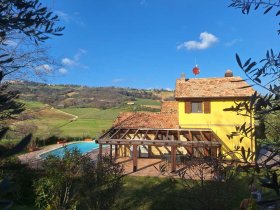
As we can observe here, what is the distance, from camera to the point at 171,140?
20.5 meters

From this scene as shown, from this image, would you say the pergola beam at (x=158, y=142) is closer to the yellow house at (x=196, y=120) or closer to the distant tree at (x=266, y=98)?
the yellow house at (x=196, y=120)

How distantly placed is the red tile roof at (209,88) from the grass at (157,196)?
916cm

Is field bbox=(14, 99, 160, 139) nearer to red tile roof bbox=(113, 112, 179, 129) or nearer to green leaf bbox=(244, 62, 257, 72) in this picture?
red tile roof bbox=(113, 112, 179, 129)

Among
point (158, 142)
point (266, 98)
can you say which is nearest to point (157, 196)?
point (158, 142)

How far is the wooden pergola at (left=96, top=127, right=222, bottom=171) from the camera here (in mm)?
19766

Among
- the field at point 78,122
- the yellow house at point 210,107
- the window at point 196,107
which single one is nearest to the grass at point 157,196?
the yellow house at point 210,107

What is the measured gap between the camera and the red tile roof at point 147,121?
86.9 ft

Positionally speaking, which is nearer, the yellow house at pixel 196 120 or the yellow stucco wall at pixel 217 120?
the yellow house at pixel 196 120

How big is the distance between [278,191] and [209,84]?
25559mm

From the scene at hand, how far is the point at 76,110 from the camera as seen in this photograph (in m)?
70.7

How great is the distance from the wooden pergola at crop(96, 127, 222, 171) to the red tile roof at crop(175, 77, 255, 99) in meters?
3.20

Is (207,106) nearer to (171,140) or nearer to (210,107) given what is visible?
(210,107)

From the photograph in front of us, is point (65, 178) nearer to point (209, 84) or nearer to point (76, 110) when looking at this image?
point (209, 84)

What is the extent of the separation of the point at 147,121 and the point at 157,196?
1229cm
